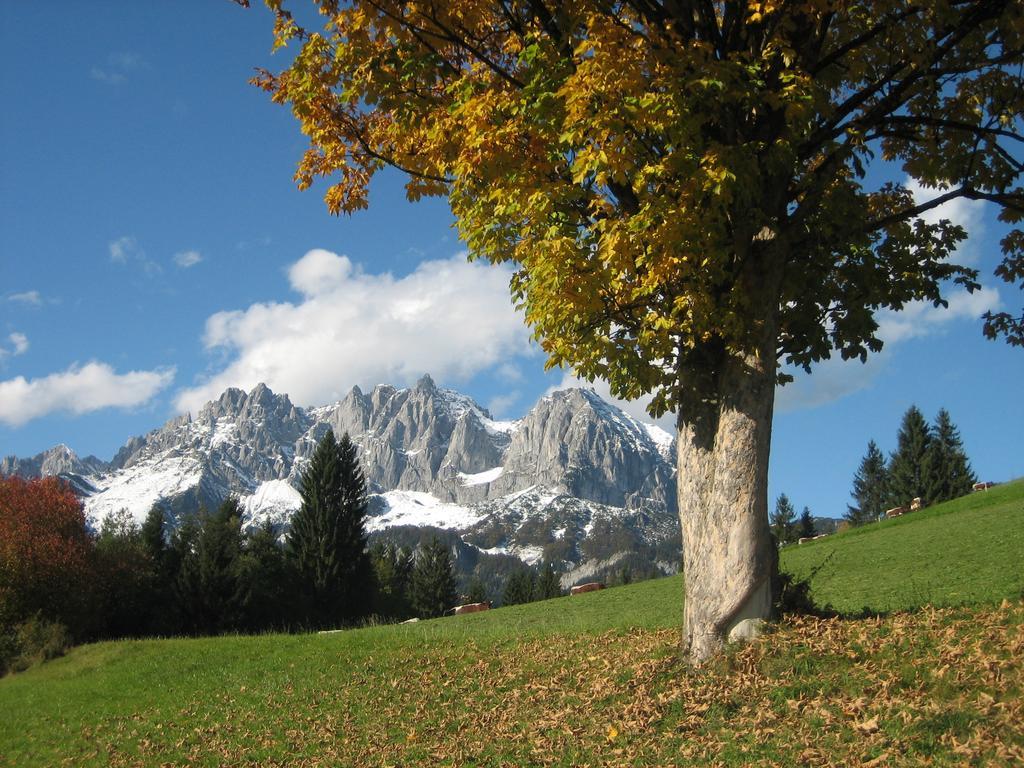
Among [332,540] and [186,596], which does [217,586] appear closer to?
[186,596]

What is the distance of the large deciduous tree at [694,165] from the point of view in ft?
26.9

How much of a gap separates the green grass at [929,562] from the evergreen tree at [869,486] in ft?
251

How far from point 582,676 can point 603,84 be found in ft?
23.8

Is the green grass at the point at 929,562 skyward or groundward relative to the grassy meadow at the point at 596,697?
skyward

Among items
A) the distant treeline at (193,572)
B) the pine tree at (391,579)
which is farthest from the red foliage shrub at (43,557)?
the pine tree at (391,579)

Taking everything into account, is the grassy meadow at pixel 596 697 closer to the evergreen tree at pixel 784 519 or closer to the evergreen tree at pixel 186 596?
the evergreen tree at pixel 186 596

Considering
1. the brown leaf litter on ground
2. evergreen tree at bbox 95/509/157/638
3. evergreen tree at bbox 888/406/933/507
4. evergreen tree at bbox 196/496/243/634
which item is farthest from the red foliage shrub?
evergreen tree at bbox 888/406/933/507

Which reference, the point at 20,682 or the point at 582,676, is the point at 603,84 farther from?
the point at 20,682

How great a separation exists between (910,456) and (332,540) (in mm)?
61984

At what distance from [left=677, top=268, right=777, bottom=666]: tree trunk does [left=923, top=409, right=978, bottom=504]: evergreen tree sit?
253ft

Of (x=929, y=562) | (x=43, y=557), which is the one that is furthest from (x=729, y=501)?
(x=43, y=557)

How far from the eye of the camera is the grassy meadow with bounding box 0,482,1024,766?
22.6 feet

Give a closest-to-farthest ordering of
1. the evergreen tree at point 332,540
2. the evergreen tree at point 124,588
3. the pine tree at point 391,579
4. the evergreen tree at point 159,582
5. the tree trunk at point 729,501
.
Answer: the tree trunk at point 729,501
the evergreen tree at point 124,588
the evergreen tree at point 159,582
the evergreen tree at point 332,540
the pine tree at point 391,579

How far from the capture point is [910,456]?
8606 centimetres
